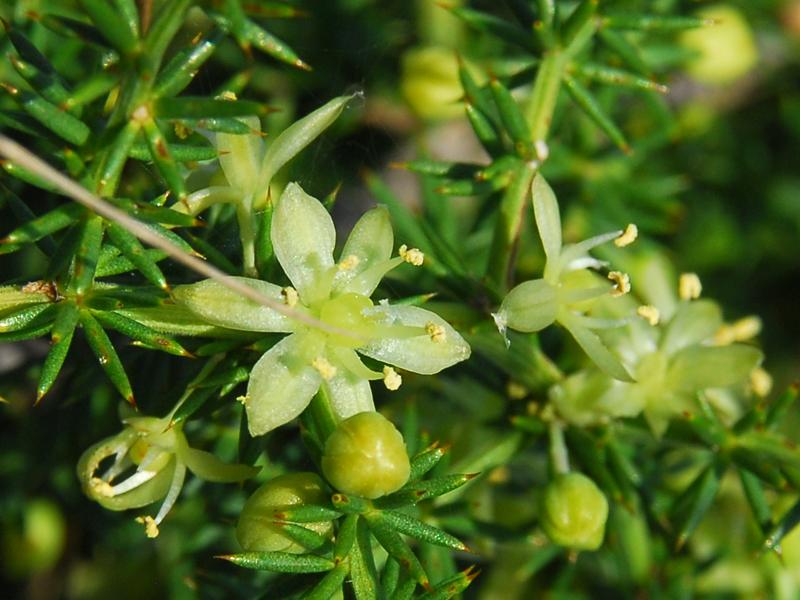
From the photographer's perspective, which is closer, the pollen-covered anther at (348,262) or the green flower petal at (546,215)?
the pollen-covered anther at (348,262)

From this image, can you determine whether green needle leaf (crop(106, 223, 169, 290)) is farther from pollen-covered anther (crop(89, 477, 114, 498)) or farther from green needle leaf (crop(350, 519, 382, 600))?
green needle leaf (crop(350, 519, 382, 600))

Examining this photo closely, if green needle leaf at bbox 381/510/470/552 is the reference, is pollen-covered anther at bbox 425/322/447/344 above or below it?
above

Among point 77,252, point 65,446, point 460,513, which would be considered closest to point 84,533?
point 65,446

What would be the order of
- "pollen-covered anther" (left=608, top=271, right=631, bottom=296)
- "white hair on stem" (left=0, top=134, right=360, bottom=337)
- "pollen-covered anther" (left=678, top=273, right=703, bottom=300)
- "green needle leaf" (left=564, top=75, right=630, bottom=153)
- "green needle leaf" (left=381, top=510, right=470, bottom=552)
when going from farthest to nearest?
"green needle leaf" (left=564, top=75, right=630, bottom=153) < "pollen-covered anther" (left=678, top=273, right=703, bottom=300) < "pollen-covered anther" (left=608, top=271, right=631, bottom=296) < "green needle leaf" (left=381, top=510, right=470, bottom=552) < "white hair on stem" (left=0, top=134, right=360, bottom=337)

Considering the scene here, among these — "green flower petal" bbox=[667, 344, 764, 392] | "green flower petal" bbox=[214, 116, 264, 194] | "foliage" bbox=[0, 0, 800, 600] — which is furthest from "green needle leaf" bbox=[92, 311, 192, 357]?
"green flower petal" bbox=[667, 344, 764, 392]

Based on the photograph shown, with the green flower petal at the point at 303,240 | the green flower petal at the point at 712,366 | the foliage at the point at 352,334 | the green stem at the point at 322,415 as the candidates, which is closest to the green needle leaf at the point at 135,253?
the foliage at the point at 352,334

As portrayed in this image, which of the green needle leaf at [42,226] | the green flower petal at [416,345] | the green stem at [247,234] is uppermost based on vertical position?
the green needle leaf at [42,226]

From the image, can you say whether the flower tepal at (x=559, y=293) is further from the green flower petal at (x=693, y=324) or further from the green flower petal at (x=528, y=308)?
the green flower petal at (x=693, y=324)

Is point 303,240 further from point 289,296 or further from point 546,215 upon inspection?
point 546,215
